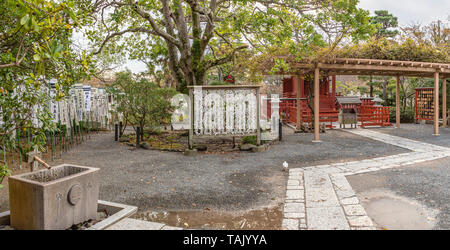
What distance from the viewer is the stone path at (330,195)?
3.23 metres

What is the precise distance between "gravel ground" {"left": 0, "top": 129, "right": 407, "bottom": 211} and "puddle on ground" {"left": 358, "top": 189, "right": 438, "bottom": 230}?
113 centimetres

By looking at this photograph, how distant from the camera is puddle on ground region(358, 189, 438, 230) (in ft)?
10.2

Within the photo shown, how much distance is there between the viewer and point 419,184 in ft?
15.2

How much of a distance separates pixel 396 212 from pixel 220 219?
79.2 inches

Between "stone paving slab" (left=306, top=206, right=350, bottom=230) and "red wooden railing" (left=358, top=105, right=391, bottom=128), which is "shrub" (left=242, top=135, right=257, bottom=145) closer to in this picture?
"stone paving slab" (left=306, top=206, right=350, bottom=230)

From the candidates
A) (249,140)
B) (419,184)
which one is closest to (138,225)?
(419,184)

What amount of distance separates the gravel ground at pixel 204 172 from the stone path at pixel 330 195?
0.29 m

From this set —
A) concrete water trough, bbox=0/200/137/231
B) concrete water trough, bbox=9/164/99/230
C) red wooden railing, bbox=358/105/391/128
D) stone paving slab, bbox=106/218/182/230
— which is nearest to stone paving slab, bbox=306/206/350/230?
stone paving slab, bbox=106/218/182/230

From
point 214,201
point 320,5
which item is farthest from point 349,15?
point 214,201

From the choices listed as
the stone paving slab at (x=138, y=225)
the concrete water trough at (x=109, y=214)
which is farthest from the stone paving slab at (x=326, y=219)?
the concrete water trough at (x=109, y=214)

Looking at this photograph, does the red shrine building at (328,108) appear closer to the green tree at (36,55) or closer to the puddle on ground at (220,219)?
the puddle on ground at (220,219)

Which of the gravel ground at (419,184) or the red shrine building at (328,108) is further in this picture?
the red shrine building at (328,108)

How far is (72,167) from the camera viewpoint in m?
3.36

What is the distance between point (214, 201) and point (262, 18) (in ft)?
18.5
